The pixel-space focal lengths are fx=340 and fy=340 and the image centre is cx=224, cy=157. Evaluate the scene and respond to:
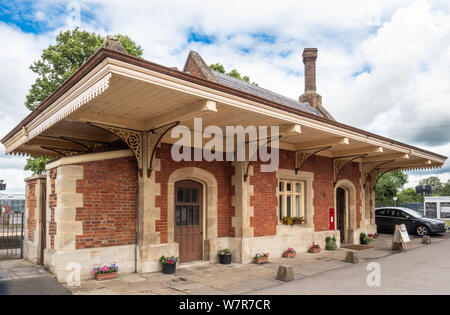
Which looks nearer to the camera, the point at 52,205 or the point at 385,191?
the point at 52,205

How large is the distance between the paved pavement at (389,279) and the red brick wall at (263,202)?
2.28 meters

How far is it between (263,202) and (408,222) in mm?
10299

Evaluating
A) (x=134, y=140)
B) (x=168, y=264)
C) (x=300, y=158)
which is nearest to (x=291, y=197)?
(x=300, y=158)

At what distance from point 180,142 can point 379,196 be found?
90.3 feet

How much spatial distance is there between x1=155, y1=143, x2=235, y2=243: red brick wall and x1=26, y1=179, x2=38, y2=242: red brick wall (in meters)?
3.32

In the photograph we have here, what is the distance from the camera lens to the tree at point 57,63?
692 inches

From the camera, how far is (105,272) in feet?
23.2

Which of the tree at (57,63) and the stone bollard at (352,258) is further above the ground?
the tree at (57,63)

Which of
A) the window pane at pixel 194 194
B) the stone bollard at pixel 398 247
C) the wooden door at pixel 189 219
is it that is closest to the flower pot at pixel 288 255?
the wooden door at pixel 189 219

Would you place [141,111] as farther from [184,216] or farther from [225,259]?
[225,259]

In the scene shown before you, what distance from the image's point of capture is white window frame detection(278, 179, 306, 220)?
11109 millimetres

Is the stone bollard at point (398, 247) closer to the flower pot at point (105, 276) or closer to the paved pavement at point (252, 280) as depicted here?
the paved pavement at point (252, 280)
